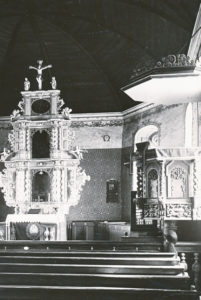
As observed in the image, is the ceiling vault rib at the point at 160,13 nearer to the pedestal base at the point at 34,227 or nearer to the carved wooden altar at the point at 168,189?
the carved wooden altar at the point at 168,189

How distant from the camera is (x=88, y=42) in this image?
53.9 feet

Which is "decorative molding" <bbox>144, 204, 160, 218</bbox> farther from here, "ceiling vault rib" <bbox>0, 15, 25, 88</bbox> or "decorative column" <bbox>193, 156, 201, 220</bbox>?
"ceiling vault rib" <bbox>0, 15, 25, 88</bbox>

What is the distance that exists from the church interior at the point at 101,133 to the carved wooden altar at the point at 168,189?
0.02 metres

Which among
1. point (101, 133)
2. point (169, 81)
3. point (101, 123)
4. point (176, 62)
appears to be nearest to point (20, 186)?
point (101, 133)

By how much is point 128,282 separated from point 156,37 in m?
10.4

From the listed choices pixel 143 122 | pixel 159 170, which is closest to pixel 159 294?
pixel 159 170

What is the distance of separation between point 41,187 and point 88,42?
17.0ft

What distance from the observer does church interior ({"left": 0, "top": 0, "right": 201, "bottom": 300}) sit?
29.7 feet

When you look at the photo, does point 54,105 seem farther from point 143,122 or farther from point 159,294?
point 159,294

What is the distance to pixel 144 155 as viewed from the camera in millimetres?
11617

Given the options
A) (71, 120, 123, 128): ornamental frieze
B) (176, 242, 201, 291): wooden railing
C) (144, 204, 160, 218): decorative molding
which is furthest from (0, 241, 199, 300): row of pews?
(71, 120, 123, 128): ornamental frieze

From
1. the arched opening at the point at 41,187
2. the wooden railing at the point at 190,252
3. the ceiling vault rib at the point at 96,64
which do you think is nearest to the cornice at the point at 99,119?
the ceiling vault rib at the point at 96,64

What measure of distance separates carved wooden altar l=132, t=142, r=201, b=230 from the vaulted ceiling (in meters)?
3.88

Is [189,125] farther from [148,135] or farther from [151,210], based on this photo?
[151,210]
